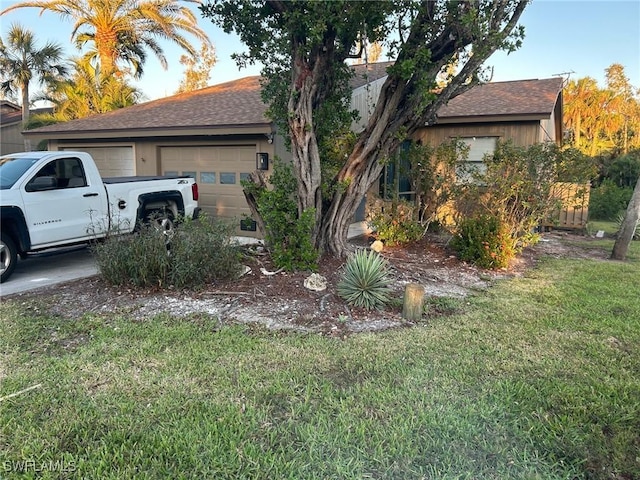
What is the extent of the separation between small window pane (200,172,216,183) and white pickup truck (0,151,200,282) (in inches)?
100

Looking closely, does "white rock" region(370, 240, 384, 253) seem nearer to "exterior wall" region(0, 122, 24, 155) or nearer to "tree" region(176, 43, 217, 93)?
"exterior wall" region(0, 122, 24, 155)

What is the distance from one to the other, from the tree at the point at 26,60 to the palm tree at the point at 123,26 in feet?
3.92

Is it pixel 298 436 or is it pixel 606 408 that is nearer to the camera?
pixel 298 436

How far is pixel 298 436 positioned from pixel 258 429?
0.88ft

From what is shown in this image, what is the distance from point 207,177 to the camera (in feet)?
36.8

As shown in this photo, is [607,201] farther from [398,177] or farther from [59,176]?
[59,176]

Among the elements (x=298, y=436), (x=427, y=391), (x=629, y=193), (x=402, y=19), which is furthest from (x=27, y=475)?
(x=629, y=193)

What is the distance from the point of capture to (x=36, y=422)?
9.96 feet

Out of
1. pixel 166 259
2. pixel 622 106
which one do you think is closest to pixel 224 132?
pixel 166 259

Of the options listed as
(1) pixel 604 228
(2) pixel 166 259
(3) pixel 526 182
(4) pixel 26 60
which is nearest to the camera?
(2) pixel 166 259

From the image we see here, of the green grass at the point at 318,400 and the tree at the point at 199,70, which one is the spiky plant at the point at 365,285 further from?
the tree at the point at 199,70

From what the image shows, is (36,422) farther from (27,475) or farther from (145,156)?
(145,156)

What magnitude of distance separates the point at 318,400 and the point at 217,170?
27.9ft

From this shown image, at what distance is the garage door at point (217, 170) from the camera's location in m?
10.6
